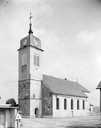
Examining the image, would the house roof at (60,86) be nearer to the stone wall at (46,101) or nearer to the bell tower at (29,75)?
the stone wall at (46,101)

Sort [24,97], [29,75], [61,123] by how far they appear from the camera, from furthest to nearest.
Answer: [24,97], [29,75], [61,123]

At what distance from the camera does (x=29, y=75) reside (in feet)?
131

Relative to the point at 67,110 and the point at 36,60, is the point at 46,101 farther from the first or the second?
the point at 36,60

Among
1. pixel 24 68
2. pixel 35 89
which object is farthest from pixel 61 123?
pixel 24 68

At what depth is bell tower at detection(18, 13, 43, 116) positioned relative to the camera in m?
39.8

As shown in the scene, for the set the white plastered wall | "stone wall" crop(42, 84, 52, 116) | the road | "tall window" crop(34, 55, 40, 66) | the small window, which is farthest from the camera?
"tall window" crop(34, 55, 40, 66)

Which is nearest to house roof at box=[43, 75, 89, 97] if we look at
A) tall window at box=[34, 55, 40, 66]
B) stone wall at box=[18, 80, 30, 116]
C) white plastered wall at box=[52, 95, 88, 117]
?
white plastered wall at box=[52, 95, 88, 117]

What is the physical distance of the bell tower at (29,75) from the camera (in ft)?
130

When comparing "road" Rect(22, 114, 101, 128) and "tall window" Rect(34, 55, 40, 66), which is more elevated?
"tall window" Rect(34, 55, 40, 66)

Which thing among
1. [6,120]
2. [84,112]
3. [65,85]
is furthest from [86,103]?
[6,120]

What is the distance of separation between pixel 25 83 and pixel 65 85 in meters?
12.8

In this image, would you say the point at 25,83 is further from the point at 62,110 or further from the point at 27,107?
the point at 62,110

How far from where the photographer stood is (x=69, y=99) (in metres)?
46.1

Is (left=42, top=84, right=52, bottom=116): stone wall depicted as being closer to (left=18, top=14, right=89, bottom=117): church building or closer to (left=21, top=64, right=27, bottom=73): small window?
(left=18, top=14, right=89, bottom=117): church building
